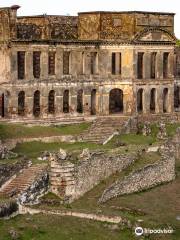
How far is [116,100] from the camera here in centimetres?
6450

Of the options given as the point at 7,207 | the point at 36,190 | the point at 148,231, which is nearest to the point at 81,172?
the point at 36,190

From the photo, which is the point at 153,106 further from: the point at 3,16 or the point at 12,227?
the point at 12,227

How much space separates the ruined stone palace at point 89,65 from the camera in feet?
189

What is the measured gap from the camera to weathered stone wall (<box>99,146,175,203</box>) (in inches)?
1758

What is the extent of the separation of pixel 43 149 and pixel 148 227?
14.7 metres

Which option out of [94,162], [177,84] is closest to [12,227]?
[94,162]

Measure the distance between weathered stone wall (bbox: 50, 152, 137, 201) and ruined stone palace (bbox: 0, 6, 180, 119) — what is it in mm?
12607

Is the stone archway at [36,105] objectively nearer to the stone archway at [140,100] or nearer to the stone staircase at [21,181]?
the stone archway at [140,100]

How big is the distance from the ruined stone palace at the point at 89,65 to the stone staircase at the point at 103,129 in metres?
2.66

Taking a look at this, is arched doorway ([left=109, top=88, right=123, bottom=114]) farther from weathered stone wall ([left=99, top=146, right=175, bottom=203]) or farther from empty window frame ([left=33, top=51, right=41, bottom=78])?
weathered stone wall ([left=99, top=146, right=175, bottom=203])

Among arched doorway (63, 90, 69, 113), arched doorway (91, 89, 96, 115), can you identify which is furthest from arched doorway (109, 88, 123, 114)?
arched doorway (63, 90, 69, 113)

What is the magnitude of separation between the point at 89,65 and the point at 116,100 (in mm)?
4589

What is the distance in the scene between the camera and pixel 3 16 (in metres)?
56.2

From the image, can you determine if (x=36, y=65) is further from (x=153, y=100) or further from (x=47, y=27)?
(x=153, y=100)
